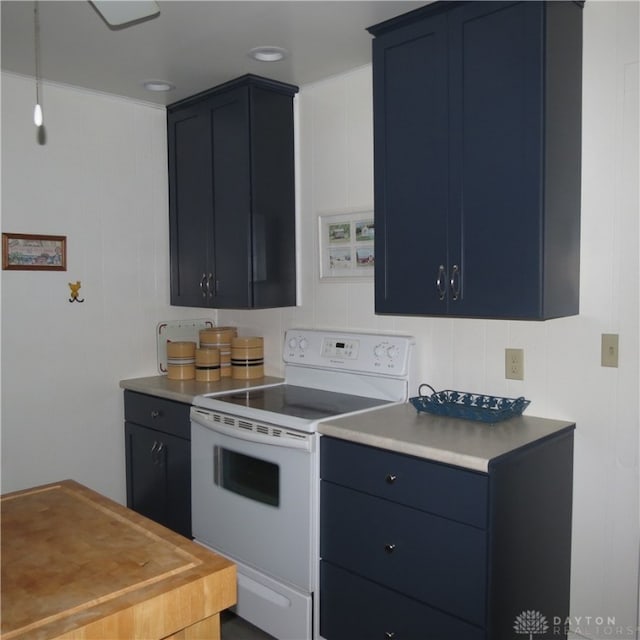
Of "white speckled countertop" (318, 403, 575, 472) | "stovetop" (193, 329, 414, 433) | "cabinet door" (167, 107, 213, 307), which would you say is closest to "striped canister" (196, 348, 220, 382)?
"cabinet door" (167, 107, 213, 307)

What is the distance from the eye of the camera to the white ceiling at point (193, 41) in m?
2.20

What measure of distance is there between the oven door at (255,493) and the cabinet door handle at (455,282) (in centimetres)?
71

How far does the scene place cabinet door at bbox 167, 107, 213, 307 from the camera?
321 cm

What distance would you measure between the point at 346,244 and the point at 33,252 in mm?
1472

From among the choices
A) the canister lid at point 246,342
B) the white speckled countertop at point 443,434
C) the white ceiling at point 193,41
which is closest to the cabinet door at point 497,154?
the white ceiling at point 193,41

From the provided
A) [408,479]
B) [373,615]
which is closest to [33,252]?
[408,479]

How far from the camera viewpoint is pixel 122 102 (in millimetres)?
3258

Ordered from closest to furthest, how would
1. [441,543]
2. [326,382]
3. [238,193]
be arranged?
[441,543] → [326,382] → [238,193]

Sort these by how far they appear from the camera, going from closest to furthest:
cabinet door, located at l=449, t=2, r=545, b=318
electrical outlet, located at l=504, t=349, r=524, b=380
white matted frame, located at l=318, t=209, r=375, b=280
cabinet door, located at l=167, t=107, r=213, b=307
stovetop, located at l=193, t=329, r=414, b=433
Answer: cabinet door, located at l=449, t=2, r=545, b=318 < electrical outlet, located at l=504, t=349, r=524, b=380 < stovetop, located at l=193, t=329, r=414, b=433 < white matted frame, located at l=318, t=209, r=375, b=280 < cabinet door, located at l=167, t=107, r=213, b=307

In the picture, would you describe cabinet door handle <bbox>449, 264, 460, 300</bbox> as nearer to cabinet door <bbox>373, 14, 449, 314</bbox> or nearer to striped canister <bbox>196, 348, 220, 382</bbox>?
cabinet door <bbox>373, 14, 449, 314</bbox>

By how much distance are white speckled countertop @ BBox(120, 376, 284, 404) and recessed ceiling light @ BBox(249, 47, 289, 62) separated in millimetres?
1476

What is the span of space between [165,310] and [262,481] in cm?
140

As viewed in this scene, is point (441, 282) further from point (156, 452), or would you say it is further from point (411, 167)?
point (156, 452)

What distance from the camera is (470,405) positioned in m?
2.44
